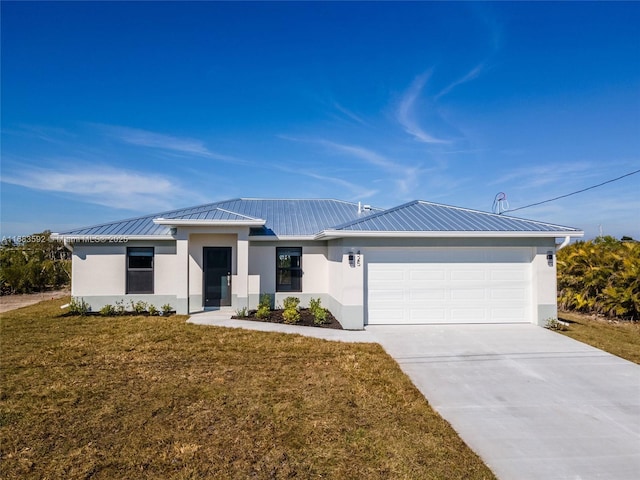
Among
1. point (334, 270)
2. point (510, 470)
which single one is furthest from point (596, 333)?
point (510, 470)

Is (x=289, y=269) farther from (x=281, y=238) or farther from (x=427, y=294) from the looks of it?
(x=427, y=294)

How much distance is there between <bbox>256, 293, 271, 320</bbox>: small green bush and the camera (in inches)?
457

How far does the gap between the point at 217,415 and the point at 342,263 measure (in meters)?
6.16

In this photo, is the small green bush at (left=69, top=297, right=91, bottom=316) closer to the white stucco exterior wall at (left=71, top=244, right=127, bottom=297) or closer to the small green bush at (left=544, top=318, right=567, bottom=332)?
the white stucco exterior wall at (left=71, top=244, right=127, bottom=297)

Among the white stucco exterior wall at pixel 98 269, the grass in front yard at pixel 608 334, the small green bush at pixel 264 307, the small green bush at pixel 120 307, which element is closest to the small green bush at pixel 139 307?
the small green bush at pixel 120 307

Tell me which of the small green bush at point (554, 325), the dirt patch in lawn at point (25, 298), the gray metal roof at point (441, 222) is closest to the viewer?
the gray metal roof at point (441, 222)

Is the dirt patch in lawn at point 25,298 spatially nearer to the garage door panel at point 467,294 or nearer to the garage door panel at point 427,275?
the garage door panel at point 427,275

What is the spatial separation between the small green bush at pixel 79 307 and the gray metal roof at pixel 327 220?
2.37 meters

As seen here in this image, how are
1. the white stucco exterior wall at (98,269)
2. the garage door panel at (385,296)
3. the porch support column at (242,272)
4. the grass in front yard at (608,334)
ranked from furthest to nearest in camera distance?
the white stucco exterior wall at (98,269) → the porch support column at (242,272) → the garage door panel at (385,296) → the grass in front yard at (608,334)

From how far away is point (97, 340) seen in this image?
9078 mm

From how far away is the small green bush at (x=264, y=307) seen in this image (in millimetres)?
11609

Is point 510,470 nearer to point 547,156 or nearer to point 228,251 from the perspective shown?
point 228,251

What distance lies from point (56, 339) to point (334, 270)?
26.4 ft

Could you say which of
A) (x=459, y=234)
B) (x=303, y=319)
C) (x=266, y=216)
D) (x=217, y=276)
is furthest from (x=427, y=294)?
(x=217, y=276)
